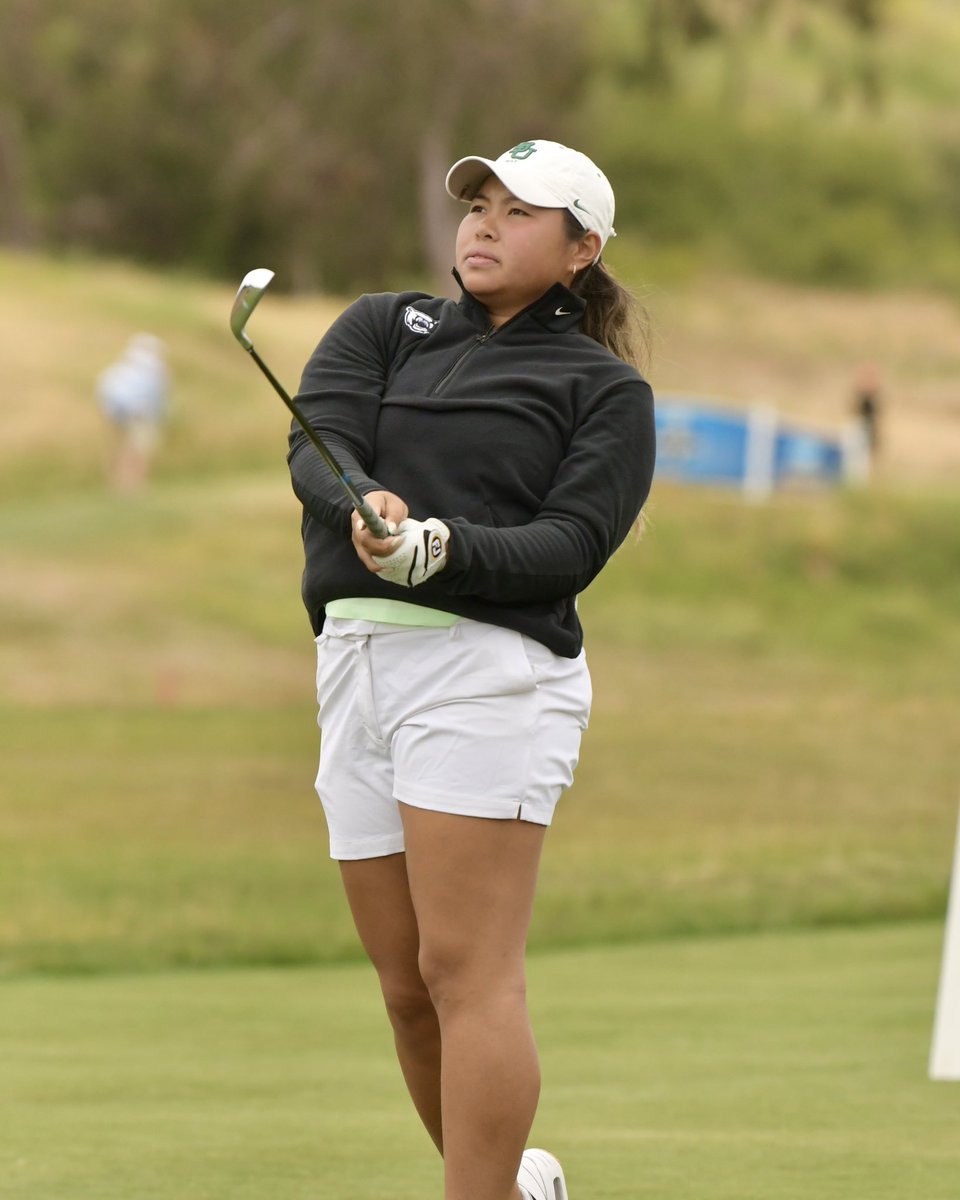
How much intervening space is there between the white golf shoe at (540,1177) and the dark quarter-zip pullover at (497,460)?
71 centimetres

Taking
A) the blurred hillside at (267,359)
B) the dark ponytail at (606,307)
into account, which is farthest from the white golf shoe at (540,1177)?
the blurred hillside at (267,359)

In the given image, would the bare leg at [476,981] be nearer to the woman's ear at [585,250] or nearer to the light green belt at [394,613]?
the light green belt at [394,613]

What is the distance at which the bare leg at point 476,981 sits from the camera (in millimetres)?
2668

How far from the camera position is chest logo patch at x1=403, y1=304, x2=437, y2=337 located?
9.52ft

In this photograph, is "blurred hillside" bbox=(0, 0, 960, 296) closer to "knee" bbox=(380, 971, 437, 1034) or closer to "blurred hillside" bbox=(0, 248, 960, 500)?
"blurred hillside" bbox=(0, 248, 960, 500)

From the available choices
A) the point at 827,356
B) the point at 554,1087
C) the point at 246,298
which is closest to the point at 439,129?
the point at 827,356

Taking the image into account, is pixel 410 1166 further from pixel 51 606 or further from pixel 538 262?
pixel 51 606

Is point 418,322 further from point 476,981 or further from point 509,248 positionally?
point 476,981

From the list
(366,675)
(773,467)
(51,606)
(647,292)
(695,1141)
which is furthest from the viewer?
(773,467)

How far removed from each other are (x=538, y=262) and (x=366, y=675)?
59 centimetres

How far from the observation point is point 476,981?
269cm

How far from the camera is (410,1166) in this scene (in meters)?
3.72

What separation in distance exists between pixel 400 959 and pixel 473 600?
0.50m

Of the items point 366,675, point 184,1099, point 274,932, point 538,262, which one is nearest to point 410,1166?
point 184,1099
